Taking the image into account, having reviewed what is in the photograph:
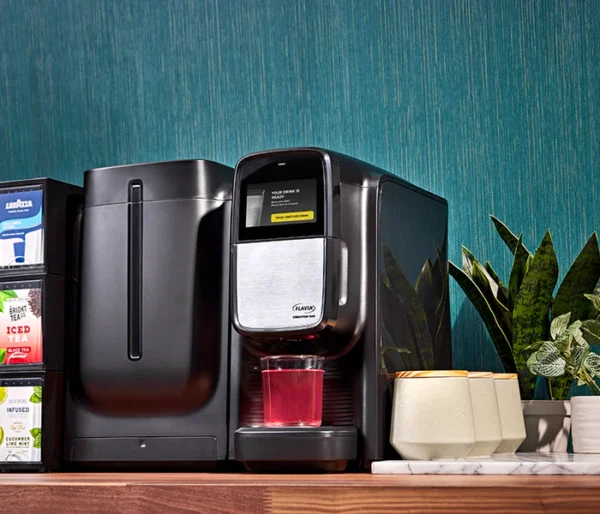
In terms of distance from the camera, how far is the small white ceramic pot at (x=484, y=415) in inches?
50.2

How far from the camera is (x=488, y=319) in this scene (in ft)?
5.20

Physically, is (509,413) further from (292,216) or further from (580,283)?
(292,216)

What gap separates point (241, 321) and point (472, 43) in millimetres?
759

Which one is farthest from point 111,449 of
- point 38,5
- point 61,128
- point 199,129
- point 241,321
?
point 38,5

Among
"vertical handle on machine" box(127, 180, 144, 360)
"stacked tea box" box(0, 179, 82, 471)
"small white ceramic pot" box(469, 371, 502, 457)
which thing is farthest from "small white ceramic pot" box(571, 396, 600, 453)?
"stacked tea box" box(0, 179, 82, 471)

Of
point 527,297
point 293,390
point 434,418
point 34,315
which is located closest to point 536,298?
point 527,297

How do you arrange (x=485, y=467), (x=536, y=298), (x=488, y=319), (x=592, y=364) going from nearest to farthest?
1. (x=485, y=467)
2. (x=592, y=364)
3. (x=536, y=298)
4. (x=488, y=319)

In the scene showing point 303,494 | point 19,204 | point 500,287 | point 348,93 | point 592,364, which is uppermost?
point 348,93

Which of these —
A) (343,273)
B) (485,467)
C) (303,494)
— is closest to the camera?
(303,494)

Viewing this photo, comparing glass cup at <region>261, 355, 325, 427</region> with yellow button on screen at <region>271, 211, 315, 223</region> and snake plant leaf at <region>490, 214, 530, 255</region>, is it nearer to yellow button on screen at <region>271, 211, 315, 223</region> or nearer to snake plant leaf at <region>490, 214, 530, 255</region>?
yellow button on screen at <region>271, 211, 315, 223</region>

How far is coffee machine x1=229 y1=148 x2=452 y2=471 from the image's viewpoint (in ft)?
4.03

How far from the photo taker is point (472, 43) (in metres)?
1.73

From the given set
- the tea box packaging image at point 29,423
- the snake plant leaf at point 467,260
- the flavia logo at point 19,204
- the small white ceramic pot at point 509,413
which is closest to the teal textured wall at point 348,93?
the snake plant leaf at point 467,260

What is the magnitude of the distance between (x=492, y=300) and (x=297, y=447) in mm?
518
